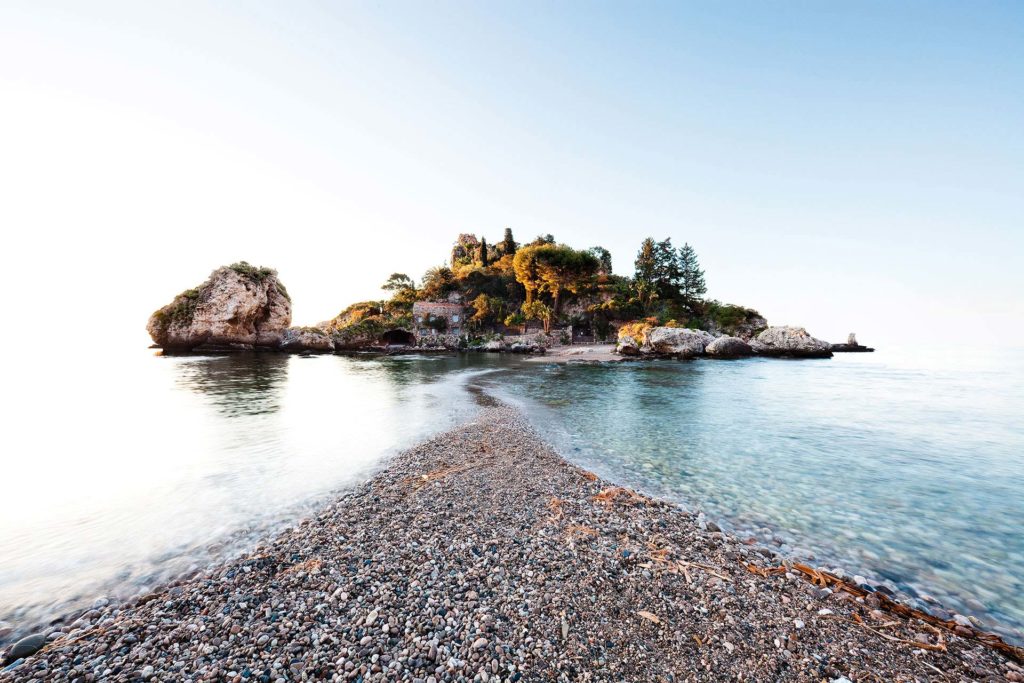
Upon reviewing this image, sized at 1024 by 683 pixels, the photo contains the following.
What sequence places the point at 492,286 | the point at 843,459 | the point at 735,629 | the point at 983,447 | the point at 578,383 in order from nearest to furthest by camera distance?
the point at 735,629 → the point at 843,459 → the point at 983,447 → the point at 578,383 → the point at 492,286

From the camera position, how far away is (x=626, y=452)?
424 inches

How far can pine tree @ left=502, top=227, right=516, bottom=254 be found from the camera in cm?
8856

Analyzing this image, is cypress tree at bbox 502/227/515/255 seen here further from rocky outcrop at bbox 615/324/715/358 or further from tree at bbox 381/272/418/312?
rocky outcrop at bbox 615/324/715/358

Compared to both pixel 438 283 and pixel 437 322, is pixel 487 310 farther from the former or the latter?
pixel 438 283

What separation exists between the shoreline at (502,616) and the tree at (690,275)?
8229 cm

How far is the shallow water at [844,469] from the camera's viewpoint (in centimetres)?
566

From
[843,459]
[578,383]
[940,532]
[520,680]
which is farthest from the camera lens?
[578,383]

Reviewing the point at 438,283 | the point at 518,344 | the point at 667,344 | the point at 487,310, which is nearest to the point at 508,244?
the point at 438,283

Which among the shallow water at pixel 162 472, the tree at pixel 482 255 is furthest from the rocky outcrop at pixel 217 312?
the tree at pixel 482 255

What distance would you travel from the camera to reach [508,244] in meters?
88.8

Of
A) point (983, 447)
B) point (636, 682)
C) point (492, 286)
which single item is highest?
point (492, 286)

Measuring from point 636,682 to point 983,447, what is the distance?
58.0 ft

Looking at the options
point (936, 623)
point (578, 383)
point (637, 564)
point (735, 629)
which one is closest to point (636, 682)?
point (735, 629)

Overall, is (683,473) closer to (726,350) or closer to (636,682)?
(636,682)
